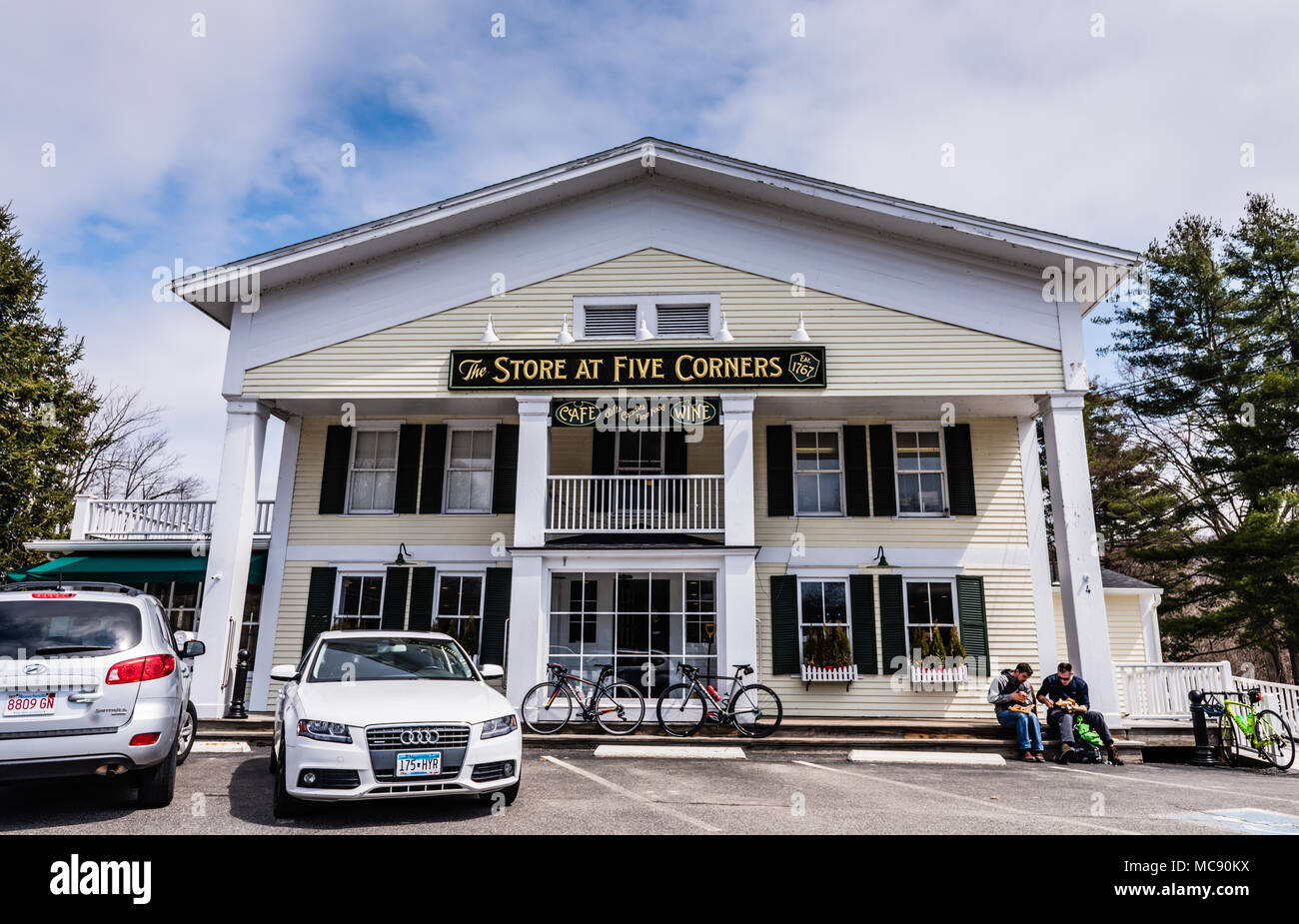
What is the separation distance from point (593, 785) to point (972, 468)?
10.4 metres

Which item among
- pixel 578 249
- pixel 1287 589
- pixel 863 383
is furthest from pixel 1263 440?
pixel 578 249

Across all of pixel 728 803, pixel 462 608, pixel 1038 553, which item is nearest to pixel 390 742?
pixel 728 803

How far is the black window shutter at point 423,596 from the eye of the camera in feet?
51.8

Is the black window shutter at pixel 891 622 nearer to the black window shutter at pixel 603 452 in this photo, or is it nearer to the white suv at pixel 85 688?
the black window shutter at pixel 603 452

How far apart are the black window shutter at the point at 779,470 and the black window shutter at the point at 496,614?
516 cm

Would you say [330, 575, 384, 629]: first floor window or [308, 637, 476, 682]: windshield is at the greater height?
[330, 575, 384, 629]: first floor window

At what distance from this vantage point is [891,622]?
15.3m

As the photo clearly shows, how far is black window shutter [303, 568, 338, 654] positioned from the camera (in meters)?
15.7

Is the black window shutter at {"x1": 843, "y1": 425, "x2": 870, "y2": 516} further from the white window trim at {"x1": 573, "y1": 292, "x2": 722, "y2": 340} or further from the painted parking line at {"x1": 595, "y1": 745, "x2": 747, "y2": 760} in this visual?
the painted parking line at {"x1": 595, "y1": 745, "x2": 747, "y2": 760}

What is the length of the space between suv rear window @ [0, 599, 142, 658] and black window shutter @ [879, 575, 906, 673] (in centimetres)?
1211

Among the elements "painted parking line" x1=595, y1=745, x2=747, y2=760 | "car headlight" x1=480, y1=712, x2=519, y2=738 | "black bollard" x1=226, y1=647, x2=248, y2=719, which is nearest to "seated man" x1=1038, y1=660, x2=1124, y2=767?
"painted parking line" x1=595, y1=745, x2=747, y2=760

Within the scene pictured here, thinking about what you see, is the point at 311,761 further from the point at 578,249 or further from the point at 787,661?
the point at 578,249

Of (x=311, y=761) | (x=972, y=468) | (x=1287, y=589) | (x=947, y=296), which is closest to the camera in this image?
(x=311, y=761)
